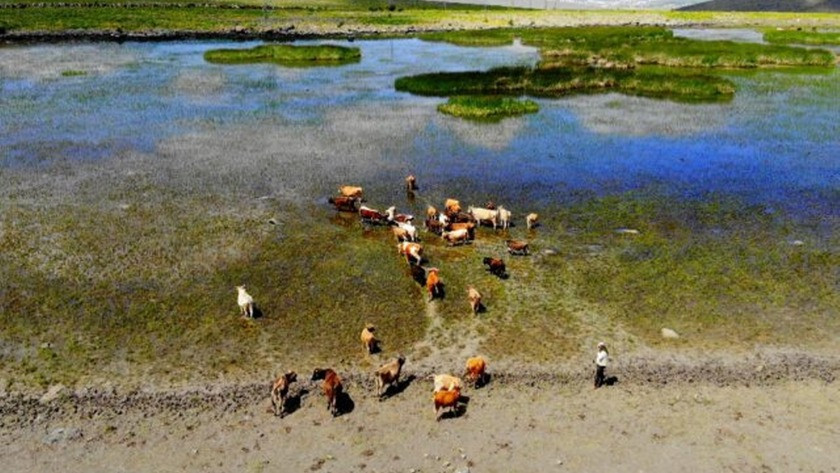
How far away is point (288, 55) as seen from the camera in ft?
216

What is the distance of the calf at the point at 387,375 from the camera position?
1426 cm

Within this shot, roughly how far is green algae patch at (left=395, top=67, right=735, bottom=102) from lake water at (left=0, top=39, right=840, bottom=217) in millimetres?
2099

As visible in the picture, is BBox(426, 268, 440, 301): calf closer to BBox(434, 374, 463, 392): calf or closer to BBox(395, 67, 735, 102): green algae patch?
BBox(434, 374, 463, 392): calf

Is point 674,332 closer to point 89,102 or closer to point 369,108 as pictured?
point 369,108

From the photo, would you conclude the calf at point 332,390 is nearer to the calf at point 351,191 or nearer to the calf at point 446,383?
the calf at point 446,383

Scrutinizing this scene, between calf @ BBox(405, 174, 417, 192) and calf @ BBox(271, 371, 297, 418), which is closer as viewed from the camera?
calf @ BBox(271, 371, 297, 418)

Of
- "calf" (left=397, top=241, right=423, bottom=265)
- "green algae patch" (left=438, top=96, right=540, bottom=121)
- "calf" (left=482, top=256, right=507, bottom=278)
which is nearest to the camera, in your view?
"calf" (left=482, top=256, right=507, bottom=278)

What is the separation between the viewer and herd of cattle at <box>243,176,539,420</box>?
13859mm

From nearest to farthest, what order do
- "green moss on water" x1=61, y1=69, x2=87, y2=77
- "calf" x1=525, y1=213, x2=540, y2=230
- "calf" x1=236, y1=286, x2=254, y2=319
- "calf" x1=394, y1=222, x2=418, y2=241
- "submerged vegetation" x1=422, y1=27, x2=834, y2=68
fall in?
"calf" x1=236, y1=286, x2=254, y2=319, "calf" x1=394, y1=222, x2=418, y2=241, "calf" x1=525, y1=213, x2=540, y2=230, "green moss on water" x1=61, y1=69, x2=87, y2=77, "submerged vegetation" x1=422, y1=27, x2=834, y2=68

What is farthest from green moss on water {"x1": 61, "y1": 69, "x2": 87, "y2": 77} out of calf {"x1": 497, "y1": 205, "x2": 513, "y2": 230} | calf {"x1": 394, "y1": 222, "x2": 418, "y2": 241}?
calf {"x1": 497, "y1": 205, "x2": 513, "y2": 230}

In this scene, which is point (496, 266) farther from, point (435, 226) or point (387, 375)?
point (387, 375)

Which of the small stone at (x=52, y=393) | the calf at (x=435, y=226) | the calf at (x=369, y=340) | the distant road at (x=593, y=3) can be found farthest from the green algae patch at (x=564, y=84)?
the distant road at (x=593, y=3)

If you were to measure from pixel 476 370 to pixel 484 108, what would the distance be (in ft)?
93.5

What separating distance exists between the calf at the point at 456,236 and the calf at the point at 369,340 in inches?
255
